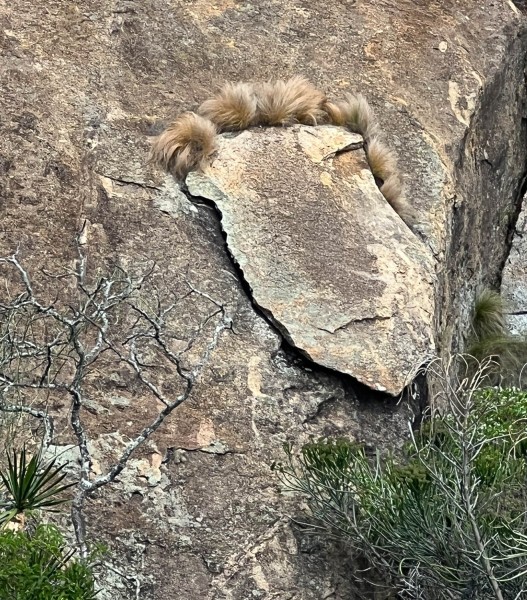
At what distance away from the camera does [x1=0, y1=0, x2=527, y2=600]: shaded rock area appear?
4539 millimetres

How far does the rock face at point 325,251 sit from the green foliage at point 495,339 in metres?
1.47

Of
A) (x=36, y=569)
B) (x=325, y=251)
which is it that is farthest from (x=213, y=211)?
(x=36, y=569)

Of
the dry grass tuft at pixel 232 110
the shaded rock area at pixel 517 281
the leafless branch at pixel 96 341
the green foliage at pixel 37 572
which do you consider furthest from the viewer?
the shaded rock area at pixel 517 281

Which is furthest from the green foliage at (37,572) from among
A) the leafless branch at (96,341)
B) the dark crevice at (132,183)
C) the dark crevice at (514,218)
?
the dark crevice at (514,218)

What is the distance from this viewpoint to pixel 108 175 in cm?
600

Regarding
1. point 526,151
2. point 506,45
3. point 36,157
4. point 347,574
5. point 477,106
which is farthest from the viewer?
point 526,151

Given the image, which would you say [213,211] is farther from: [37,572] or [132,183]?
[37,572]

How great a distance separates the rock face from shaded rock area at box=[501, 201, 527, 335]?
219cm

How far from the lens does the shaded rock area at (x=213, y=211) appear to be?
454 centimetres

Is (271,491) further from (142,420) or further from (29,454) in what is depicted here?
(29,454)

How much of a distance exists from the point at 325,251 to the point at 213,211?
0.68 metres

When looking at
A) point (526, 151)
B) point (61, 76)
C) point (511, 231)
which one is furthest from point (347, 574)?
point (526, 151)

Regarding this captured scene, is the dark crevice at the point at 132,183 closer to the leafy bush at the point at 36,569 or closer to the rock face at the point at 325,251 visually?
the rock face at the point at 325,251

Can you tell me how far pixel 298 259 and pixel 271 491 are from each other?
148cm
